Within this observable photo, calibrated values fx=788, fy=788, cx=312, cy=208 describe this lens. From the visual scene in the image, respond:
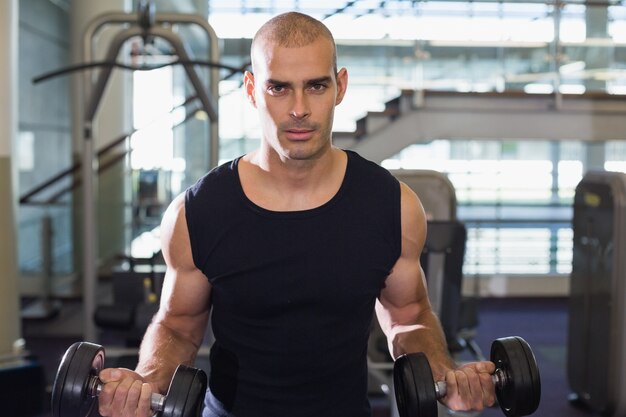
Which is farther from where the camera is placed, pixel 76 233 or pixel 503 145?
pixel 503 145

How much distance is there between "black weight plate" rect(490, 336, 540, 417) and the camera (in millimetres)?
1314

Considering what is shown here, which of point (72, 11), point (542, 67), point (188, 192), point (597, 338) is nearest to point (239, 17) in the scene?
point (72, 11)

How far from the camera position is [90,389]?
125 cm

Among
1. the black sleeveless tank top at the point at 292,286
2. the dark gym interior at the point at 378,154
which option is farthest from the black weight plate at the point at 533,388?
the dark gym interior at the point at 378,154

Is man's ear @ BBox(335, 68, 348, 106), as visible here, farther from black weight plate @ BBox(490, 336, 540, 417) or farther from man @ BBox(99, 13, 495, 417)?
black weight plate @ BBox(490, 336, 540, 417)

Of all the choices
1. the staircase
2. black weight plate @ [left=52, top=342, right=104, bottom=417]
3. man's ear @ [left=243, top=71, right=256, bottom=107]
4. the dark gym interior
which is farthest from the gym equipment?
black weight plate @ [left=52, top=342, right=104, bottom=417]

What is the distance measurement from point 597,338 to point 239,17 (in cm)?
322

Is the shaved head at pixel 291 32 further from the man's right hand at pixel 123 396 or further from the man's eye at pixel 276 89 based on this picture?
the man's right hand at pixel 123 396

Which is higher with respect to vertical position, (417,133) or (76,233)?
(417,133)

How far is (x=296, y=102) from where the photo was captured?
1.28 metres

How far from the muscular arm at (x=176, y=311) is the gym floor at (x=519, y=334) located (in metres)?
1.89

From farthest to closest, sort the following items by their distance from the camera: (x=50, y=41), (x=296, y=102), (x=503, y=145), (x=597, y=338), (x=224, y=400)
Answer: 1. (x=503, y=145)
2. (x=50, y=41)
3. (x=597, y=338)
4. (x=224, y=400)
5. (x=296, y=102)

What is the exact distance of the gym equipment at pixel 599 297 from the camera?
121 inches

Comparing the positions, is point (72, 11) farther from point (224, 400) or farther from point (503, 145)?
point (224, 400)
